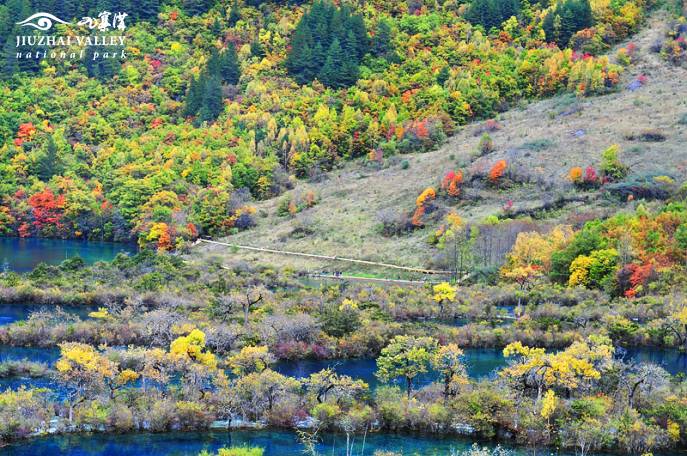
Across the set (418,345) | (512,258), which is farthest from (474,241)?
(418,345)

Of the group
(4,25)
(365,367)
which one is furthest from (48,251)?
(4,25)

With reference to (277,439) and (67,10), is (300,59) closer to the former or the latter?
(67,10)

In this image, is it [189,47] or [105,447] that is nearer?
[105,447]

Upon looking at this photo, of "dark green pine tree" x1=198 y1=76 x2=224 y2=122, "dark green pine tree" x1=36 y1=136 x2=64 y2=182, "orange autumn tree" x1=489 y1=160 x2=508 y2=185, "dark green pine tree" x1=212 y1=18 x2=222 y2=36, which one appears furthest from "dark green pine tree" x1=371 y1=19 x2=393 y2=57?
"dark green pine tree" x1=36 y1=136 x2=64 y2=182

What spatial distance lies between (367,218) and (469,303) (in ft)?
127

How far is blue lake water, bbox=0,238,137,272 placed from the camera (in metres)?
110

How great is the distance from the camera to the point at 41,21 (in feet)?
604

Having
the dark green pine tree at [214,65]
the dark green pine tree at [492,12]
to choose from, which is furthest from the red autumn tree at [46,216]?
the dark green pine tree at [492,12]

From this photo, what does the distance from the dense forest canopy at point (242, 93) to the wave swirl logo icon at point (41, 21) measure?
1765mm

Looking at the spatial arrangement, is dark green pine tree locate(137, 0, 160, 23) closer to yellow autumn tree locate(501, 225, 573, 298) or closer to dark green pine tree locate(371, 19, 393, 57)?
dark green pine tree locate(371, 19, 393, 57)

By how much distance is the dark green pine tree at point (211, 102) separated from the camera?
526ft

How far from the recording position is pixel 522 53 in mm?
163875

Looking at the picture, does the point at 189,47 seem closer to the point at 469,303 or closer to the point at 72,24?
the point at 72,24

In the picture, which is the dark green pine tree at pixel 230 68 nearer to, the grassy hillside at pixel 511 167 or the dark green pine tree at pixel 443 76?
the grassy hillside at pixel 511 167
